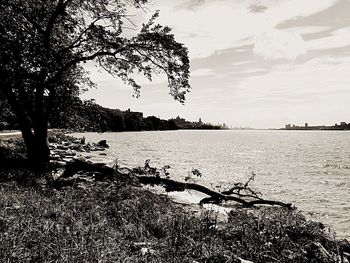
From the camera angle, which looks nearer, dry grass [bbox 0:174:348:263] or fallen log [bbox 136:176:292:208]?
dry grass [bbox 0:174:348:263]

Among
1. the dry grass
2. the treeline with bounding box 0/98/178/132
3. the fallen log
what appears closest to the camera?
the dry grass

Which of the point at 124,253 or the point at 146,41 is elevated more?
the point at 146,41

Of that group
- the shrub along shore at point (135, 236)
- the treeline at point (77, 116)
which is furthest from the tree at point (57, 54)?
the shrub along shore at point (135, 236)

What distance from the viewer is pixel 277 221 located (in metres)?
8.44

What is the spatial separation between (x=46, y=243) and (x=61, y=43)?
17.1m

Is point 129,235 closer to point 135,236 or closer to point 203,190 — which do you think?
point 135,236

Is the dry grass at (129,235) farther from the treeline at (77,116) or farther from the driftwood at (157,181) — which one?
the treeline at (77,116)

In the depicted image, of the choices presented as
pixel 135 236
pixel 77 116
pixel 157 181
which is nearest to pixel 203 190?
→ pixel 157 181

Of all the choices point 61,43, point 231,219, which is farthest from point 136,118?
point 231,219

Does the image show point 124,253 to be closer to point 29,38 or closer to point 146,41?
point 29,38

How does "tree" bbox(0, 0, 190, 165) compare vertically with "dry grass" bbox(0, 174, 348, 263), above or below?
above

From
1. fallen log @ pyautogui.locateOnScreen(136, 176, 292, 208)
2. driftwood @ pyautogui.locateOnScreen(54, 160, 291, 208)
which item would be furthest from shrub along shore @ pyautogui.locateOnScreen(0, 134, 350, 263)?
driftwood @ pyautogui.locateOnScreen(54, 160, 291, 208)

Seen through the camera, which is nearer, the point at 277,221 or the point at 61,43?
the point at 277,221

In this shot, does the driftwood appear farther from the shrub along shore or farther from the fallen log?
the shrub along shore
